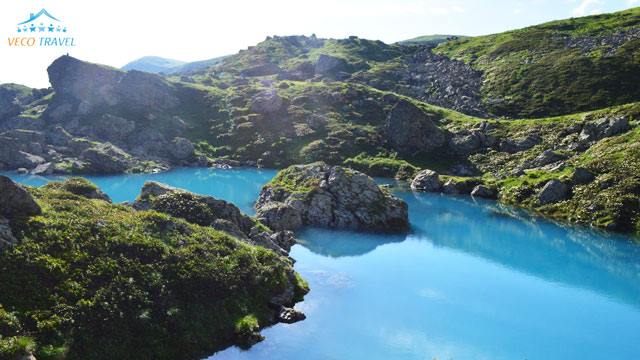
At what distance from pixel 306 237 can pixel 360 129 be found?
106 metres

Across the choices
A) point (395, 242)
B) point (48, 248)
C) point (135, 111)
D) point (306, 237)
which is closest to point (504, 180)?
point (395, 242)

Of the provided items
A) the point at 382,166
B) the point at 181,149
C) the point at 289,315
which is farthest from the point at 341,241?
the point at 181,149

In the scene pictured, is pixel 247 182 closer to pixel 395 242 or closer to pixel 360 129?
pixel 360 129

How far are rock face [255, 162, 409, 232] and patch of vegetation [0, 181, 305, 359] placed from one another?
32467 millimetres

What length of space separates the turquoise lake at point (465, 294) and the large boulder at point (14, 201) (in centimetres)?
2127

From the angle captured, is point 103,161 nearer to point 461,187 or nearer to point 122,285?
point 461,187

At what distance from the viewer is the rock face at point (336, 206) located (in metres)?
84.0

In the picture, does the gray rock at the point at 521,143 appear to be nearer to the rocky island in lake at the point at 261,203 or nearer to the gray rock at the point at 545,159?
the rocky island in lake at the point at 261,203

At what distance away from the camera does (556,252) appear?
82750 mm

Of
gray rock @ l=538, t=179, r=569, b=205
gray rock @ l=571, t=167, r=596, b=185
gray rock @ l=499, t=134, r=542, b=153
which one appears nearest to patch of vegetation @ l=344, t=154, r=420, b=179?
gray rock @ l=499, t=134, r=542, b=153

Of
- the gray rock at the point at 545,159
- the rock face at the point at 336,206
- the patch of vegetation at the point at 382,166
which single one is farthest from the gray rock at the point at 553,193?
the patch of vegetation at the point at 382,166

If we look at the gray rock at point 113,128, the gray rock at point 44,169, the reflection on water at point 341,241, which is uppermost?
the gray rock at point 113,128

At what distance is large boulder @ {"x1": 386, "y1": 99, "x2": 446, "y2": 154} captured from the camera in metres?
164

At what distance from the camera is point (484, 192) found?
124688 mm
